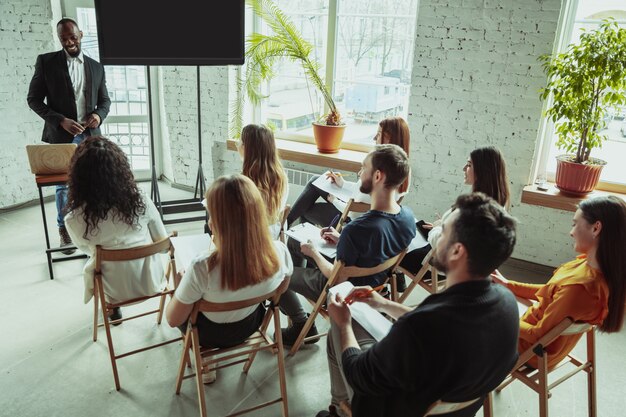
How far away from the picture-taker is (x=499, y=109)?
3.86 m

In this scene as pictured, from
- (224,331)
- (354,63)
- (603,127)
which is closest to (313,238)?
(224,331)

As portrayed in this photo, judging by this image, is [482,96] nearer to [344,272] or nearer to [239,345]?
[344,272]

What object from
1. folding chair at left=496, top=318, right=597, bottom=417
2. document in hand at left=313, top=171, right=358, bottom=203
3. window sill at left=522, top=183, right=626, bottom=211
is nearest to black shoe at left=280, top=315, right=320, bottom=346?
document in hand at left=313, top=171, right=358, bottom=203

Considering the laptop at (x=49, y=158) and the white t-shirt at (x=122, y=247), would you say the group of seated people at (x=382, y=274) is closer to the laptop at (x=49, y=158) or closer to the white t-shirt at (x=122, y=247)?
the white t-shirt at (x=122, y=247)

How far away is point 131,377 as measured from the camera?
8.52ft

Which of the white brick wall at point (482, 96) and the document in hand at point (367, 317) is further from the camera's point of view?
the white brick wall at point (482, 96)

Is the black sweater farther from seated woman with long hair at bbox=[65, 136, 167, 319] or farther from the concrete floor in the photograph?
seated woman with long hair at bbox=[65, 136, 167, 319]

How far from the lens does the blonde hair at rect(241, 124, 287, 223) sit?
293 centimetres

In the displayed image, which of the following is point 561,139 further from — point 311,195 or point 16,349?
point 16,349

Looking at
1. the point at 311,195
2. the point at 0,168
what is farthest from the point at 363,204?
the point at 0,168

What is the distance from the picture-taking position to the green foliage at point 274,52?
14.6 ft

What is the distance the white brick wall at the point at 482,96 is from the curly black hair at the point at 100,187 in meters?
2.55

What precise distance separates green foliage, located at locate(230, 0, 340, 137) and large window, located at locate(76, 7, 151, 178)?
4.43 ft

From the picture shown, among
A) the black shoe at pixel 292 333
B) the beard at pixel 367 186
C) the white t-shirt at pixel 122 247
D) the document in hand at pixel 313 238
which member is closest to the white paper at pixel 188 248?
the white t-shirt at pixel 122 247
